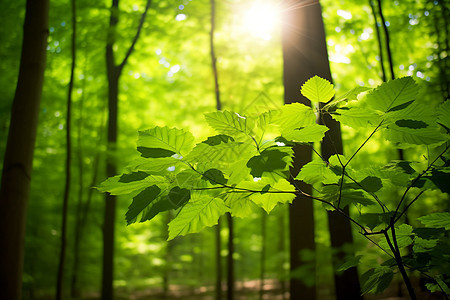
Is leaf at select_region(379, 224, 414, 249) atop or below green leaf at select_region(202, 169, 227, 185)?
below

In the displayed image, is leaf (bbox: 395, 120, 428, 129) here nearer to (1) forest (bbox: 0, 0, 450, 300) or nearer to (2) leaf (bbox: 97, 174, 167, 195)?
(1) forest (bbox: 0, 0, 450, 300)

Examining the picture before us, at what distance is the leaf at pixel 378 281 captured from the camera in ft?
3.02

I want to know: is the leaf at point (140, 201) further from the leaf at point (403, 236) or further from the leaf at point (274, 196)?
the leaf at point (403, 236)

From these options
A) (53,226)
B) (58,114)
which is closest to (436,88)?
(58,114)

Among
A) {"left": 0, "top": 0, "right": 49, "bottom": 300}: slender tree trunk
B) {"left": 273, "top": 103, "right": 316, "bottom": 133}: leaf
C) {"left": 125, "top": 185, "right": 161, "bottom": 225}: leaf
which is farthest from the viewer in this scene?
{"left": 0, "top": 0, "right": 49, "bottom": 300}: slender tree trunk

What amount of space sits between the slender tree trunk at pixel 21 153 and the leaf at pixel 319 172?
9.30 ft

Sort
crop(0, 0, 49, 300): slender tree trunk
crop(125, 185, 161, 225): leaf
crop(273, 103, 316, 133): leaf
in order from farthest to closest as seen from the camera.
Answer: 1. crop(0, 0, 49, 300): slender tree trunk
2. crop(273, 103, 316, 133): leaf
3. crop(125, 185, 161, 225): leaf

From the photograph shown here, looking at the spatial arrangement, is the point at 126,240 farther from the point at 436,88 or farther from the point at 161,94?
the point at 436,88

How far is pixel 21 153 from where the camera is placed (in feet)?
9.41

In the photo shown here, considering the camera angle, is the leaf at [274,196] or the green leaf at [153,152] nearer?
the green leaf at [153,152]

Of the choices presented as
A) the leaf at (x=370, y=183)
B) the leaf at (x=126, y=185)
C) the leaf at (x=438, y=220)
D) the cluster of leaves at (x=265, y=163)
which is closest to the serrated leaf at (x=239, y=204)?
the cluster of leaves at (x=265, y=163)

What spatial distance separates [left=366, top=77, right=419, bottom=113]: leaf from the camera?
32.8 inches

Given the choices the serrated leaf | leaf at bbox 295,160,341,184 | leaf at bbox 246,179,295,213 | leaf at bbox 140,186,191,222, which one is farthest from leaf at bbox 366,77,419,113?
leaf at bbox 140,186,191,222

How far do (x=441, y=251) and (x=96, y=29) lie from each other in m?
8.18
